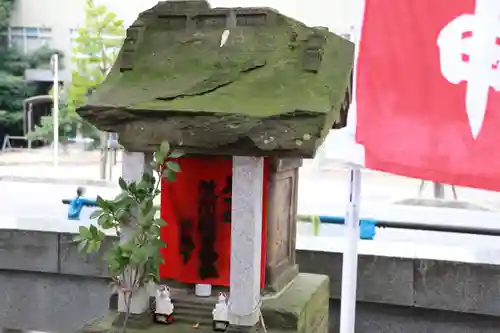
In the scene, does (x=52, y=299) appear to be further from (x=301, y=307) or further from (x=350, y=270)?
(x=350, y=270)

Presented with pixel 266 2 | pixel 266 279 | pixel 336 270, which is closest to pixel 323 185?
pixel 266 2

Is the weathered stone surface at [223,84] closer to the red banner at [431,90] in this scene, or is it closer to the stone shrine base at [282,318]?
the red banner at [431,90]

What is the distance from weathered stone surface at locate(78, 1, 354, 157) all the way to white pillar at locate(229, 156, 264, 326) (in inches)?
4.1

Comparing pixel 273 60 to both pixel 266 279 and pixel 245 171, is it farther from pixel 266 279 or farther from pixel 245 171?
pixel 266 279

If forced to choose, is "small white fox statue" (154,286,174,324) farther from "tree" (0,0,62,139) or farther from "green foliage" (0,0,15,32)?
"green foliage" (0,0,15,32)

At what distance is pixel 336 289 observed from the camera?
3.53m

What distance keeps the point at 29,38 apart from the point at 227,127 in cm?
1127

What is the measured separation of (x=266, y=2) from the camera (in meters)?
10.3

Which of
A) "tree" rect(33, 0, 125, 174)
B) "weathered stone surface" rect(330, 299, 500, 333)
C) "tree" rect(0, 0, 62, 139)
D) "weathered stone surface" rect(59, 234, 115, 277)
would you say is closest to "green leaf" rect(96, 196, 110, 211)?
"weathered stone surface" rect(59, 234, 115, 277)

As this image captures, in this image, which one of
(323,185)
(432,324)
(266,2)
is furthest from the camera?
(266,2)

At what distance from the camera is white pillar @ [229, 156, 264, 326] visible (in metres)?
2.24

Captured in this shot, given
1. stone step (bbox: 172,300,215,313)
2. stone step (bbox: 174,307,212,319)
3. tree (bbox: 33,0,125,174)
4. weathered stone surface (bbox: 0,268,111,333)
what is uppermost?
tree (bbox: 33,0,125,174)

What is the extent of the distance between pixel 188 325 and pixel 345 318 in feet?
2.05

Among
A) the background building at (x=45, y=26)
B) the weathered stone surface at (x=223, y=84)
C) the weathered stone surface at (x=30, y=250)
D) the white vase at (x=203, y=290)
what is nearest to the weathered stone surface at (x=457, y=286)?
the weathered stone surface at (x=223, y=84)
